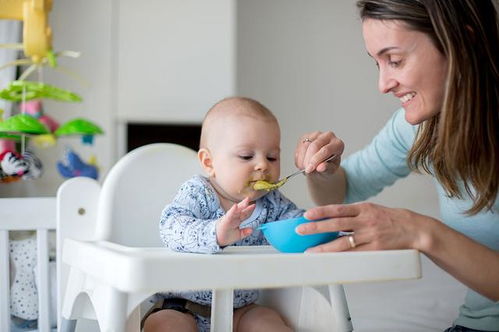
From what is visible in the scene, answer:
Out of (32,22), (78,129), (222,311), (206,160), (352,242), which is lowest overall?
(222,311)

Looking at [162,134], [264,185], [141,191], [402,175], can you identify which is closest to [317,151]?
[264,185]

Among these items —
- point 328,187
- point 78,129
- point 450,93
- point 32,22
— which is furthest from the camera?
point 78,129

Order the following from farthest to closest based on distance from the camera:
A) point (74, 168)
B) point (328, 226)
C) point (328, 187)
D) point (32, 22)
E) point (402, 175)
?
point (74, 168) < point (32, 22) < point (402, 175) < point (328, 187) < point (328, 226)

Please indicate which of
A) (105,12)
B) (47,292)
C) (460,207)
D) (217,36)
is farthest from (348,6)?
(47,292)

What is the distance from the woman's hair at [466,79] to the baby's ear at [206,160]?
37 cm

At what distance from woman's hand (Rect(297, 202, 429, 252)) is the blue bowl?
19mm

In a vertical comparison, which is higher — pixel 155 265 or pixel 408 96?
pixel 408 96

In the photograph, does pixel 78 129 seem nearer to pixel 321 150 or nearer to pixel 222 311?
pixel 321 150

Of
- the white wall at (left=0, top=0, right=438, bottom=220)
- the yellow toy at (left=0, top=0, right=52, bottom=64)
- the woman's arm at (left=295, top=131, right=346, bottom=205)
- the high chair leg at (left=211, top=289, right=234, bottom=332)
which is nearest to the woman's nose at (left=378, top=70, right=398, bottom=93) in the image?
the woman's arm at (left=295, top=131, right=346, bottom=205)

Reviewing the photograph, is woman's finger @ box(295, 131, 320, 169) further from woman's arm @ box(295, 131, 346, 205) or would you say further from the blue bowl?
the blue bowl

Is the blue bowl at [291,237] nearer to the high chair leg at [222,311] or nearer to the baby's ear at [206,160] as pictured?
the high chair leg at [222,311]

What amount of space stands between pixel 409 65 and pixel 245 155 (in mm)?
316

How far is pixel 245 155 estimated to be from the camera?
1211 mm

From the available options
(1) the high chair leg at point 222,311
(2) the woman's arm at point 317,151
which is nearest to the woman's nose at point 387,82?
(2) the woman's arm at point 317,151
